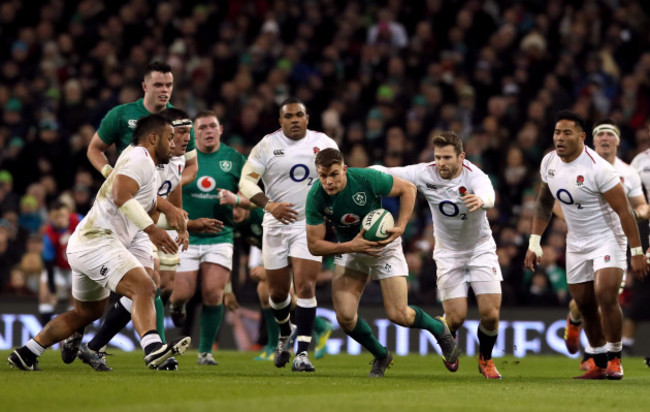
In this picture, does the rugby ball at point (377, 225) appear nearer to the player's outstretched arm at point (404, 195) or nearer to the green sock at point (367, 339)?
the player's outstretched arm at point (404, 195)

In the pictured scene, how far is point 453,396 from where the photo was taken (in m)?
8.09

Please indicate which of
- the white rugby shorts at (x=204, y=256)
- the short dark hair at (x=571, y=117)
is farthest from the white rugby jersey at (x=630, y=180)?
the white rugby shorts at (x=204, y=256)

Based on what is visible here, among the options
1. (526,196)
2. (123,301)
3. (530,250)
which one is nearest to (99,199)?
(123,301)

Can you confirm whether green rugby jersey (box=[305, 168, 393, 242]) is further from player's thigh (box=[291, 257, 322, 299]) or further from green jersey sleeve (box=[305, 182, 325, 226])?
player's thigh (box=[291, 257, 322, 299])

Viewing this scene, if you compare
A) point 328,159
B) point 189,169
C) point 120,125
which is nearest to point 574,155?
point 328,159

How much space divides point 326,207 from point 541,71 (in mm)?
11250

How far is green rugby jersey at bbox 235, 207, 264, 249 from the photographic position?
13.8m

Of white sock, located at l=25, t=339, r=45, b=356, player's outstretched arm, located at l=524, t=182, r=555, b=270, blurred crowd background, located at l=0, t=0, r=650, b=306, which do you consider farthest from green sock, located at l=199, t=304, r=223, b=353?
blurred crowd background, located at l=0, t=0, r=650, b=306

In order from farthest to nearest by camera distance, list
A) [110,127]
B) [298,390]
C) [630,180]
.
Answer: [630,180]
[110,127]
[298,390]

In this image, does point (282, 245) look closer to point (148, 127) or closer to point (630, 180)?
point (148, 127)

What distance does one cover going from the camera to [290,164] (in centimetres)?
1155

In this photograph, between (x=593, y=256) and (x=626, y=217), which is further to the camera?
(x=593, y=256)

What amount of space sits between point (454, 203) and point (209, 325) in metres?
3.42

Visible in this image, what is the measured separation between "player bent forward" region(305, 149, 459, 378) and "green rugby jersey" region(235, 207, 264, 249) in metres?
3.46
